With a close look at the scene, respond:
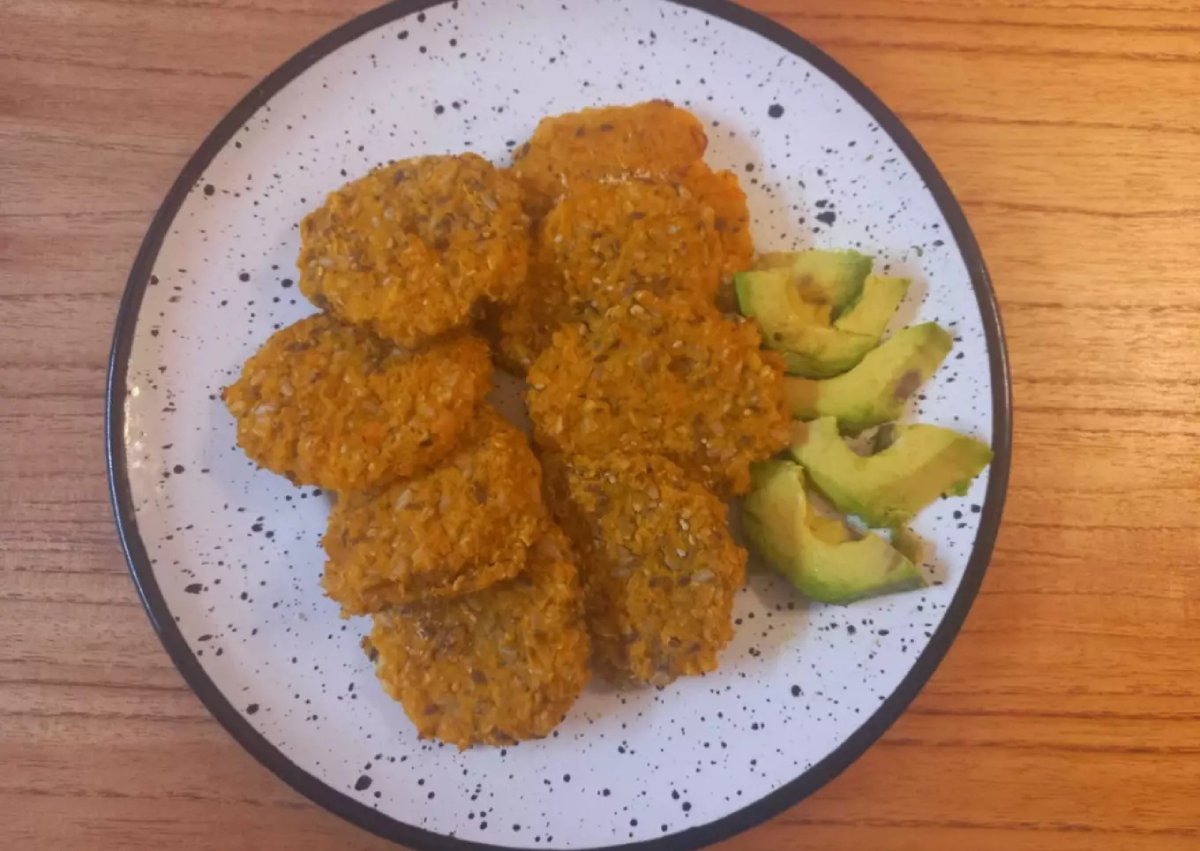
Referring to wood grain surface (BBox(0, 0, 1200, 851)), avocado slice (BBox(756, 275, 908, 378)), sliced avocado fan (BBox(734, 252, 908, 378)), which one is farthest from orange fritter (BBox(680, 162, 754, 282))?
wood grain surface (BBox(0, 0, 1200, 851))

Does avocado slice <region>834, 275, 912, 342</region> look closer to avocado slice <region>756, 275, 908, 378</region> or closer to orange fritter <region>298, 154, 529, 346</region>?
avocado slice <region>756, 275, 908, 378</region>

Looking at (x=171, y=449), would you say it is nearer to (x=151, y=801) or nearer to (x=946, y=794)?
(x=151, y=801)

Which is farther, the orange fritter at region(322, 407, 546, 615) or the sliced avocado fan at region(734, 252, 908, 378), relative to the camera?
the sliced avocado fan at region(734, 252, 908, 378)

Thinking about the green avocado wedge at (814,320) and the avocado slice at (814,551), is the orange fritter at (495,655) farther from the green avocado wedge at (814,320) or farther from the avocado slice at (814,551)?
the green avocado wedge at (814,320)

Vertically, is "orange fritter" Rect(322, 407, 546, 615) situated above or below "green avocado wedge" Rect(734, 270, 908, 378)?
below

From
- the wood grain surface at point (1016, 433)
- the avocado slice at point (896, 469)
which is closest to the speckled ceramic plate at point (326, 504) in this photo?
the avocado slice at point (896, 469)

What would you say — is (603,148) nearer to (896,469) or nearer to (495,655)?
(896,469)
